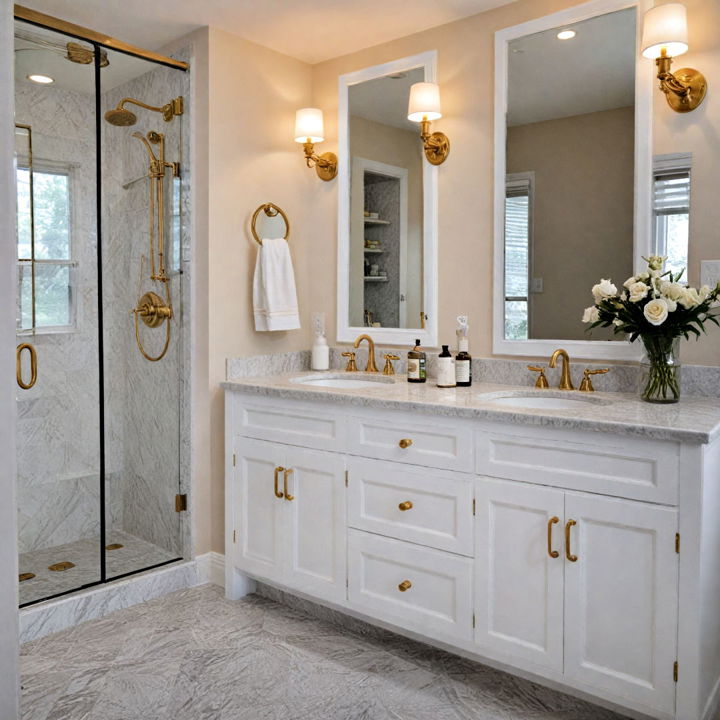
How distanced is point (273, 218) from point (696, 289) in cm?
185

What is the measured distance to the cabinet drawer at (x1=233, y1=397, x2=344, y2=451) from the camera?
2.58 m

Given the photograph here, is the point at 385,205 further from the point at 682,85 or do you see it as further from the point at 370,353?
the point at 682,85

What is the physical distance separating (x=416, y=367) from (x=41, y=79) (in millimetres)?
1854

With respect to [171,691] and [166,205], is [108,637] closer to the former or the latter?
[171,691]

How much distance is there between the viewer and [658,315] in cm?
212

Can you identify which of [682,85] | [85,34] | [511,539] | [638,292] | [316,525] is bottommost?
[316,525]

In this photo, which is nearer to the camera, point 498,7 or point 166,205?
point 498,7

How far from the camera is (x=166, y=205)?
310 cm

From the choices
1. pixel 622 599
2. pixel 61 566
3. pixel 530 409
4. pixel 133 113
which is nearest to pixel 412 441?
pixel 530 409

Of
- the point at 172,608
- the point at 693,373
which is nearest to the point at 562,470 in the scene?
the point at 693,373

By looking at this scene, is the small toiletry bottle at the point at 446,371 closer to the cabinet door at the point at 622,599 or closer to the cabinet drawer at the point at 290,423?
the cabinet drawer at the point at 290,423

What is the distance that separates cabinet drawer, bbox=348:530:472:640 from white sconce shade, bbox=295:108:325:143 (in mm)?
1795

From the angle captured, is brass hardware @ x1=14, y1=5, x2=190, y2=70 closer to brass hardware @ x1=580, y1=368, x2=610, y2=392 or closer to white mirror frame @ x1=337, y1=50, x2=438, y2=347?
white mirror frame @ x1=337, y1=50, x2=438, y2=347

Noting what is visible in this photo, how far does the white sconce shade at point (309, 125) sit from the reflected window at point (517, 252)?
960 mm
